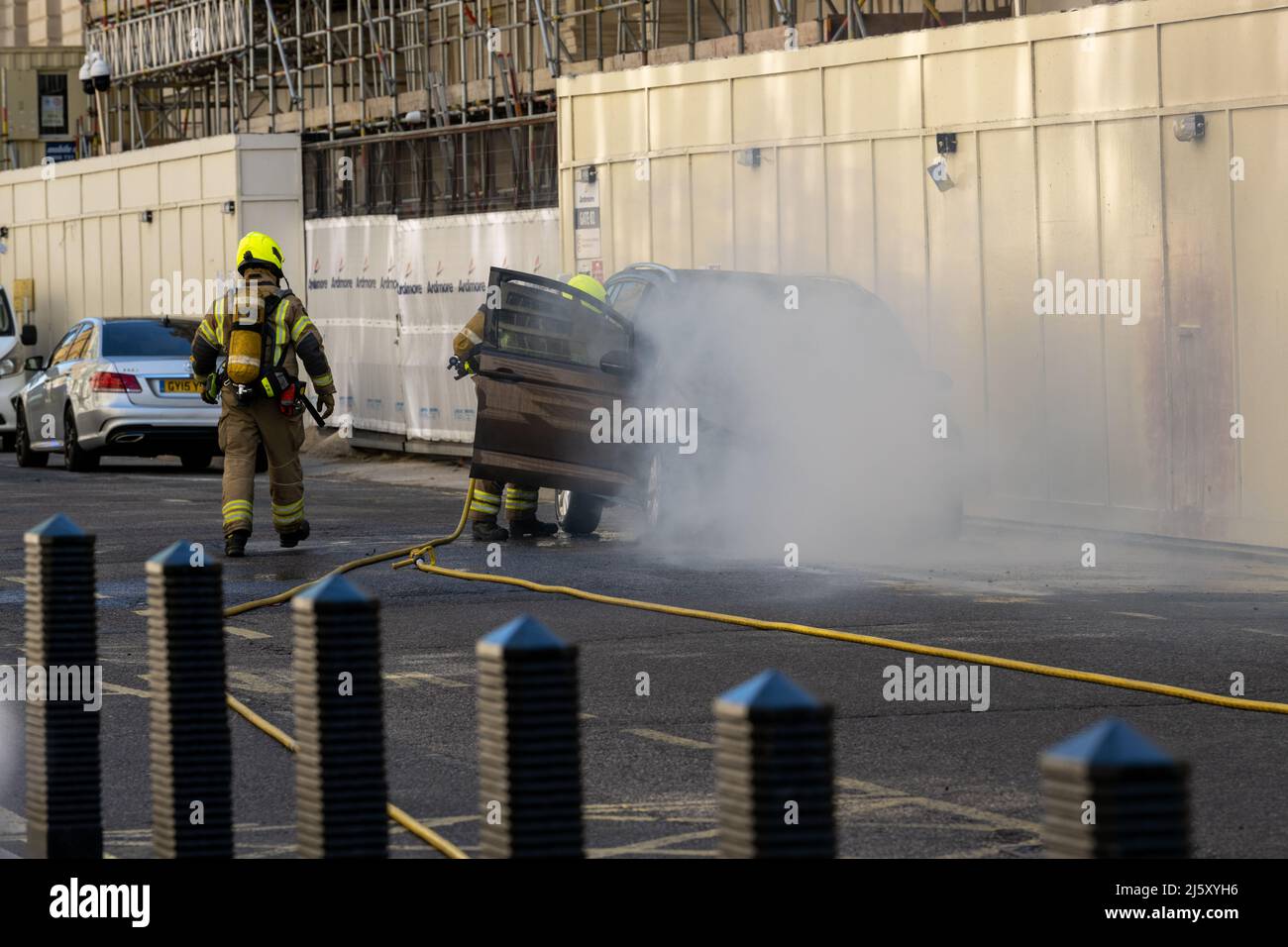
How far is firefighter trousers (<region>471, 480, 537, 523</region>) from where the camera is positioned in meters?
15.7

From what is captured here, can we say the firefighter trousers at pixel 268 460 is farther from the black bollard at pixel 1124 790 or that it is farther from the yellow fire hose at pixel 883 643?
the black bollard at pixel 1124 790

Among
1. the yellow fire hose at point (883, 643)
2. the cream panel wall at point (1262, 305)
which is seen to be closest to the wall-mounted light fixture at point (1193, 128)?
the cream panel wall at point (1262, 305)

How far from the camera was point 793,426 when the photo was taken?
50.7ft

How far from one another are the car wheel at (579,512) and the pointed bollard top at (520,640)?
11963mm

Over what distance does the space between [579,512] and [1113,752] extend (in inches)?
515

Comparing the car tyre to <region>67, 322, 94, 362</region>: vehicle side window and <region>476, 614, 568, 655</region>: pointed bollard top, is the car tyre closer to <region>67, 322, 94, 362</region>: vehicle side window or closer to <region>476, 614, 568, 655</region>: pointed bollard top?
<region>67, 322, 94, 362</region>: vehicle side window

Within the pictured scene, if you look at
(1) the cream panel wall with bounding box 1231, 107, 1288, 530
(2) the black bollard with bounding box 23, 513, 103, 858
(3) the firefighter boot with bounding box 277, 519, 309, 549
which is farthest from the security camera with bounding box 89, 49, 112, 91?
(2) the black bollard with bounding box 23, 513, 103, 858

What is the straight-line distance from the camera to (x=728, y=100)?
21.0 metres

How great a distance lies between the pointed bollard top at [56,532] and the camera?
603cm

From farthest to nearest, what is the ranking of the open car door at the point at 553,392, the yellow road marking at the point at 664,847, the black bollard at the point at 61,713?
1. the open car door at the point at 553,392
2. the yellow road marking at the point at 664,847
3. the black bollard at the point at 61,713

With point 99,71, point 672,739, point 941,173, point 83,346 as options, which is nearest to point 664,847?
point 672,739

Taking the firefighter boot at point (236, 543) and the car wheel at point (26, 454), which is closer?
the firefighter boot at point (236, 543)

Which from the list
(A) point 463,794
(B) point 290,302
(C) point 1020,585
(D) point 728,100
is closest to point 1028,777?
(A) point 463,794

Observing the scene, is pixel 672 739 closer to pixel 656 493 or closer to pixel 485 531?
pixel 656 493
